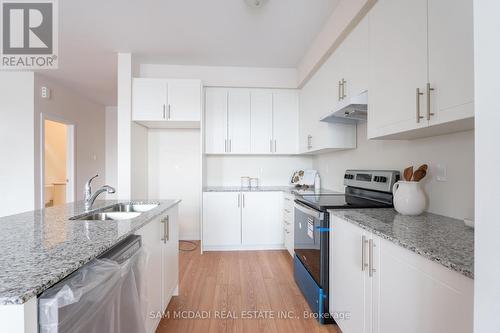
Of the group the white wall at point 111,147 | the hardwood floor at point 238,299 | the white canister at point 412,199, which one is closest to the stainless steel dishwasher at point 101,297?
the hardwood floor at point 238,299

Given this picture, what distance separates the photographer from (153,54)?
2.94m

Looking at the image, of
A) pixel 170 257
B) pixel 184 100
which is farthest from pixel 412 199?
pixel 184 100

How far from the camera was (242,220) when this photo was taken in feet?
10.2

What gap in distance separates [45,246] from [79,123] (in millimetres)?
4494

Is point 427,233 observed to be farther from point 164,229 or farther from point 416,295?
point 164,229

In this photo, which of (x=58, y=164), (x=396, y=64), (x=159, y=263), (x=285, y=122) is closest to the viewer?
(x=396, y=64)

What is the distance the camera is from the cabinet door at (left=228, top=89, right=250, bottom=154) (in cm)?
336

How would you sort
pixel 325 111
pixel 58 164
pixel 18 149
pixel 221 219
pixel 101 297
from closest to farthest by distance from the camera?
pixel 101 297, pixel 325 111, pixel 221 219, pixel 18 149, pixel 58 164

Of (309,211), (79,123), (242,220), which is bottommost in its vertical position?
(242,220)

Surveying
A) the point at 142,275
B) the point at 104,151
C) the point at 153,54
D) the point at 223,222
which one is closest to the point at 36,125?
the point at 104,151

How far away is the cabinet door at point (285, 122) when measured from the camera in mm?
3428

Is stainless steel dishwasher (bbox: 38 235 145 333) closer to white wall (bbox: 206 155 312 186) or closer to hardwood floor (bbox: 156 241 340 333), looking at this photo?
hardwood floor (bbox: 156 241 340 333)

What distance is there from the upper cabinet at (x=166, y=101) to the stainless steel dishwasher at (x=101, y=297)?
85.1 inches

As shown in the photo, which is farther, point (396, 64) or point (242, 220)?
point (242, 220)
